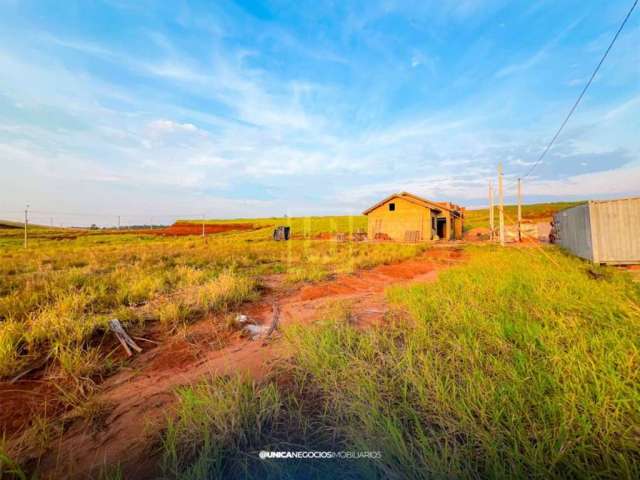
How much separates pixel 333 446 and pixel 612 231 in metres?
13.4

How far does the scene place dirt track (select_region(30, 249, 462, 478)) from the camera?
1.90 meters

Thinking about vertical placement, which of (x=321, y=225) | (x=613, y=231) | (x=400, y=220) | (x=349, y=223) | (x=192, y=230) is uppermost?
(x=349, y=223)

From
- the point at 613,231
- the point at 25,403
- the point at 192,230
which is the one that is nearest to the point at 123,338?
the point at 25,403

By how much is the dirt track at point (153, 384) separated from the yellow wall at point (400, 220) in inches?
801

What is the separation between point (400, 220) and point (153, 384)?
24645 millimetres

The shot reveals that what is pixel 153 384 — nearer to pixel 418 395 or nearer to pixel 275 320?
pixel 275 320

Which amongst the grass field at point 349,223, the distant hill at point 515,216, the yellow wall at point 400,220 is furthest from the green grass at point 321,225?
the distant hill at point 515,216

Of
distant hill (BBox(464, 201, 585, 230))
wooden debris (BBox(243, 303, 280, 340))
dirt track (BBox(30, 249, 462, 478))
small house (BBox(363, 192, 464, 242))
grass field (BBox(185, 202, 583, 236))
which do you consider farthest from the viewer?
grass field (BBox(185, 202, 583, 236))

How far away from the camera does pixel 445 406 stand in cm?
198

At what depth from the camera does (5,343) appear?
339cm

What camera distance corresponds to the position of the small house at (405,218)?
81.3ft

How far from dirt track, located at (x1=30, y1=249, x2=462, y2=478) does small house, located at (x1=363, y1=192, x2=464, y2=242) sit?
20325 millimetres

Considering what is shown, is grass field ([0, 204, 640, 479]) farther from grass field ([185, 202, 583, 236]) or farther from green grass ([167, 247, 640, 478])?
grass field ([185, 202, 583, 236])

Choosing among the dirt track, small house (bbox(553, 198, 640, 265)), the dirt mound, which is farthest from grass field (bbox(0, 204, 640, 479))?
the dirt mound
